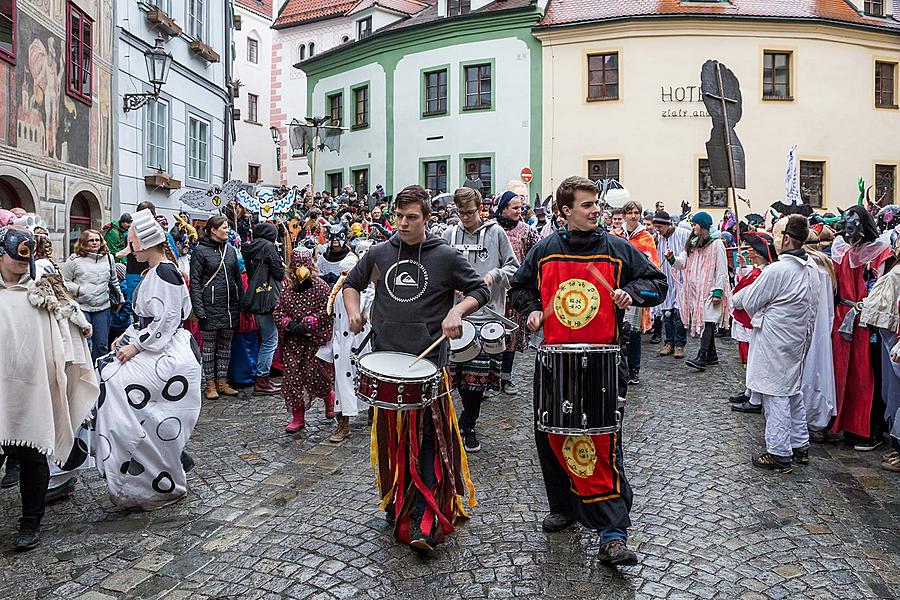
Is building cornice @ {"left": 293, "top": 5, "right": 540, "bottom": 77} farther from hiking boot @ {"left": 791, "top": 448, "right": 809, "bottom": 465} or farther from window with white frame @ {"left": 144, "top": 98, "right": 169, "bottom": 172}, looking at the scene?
hiking boot @ {"left": 791, "top": 448, "right": 809, "bottom": 465}

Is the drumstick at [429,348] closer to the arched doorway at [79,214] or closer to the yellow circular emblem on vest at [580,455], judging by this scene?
the yellow circular emblem on vest at [580,455]

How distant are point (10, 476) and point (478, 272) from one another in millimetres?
4006

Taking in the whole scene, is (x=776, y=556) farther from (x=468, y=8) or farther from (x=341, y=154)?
(x=341, y=154)

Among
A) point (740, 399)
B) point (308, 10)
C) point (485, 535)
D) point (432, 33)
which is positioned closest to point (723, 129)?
point (740, 399)

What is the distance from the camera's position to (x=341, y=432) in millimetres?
7227

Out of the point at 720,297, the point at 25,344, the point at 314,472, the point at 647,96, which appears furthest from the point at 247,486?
the point at 647,96

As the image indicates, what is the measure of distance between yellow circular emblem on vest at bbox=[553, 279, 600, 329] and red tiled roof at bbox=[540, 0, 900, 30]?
85.3 ft

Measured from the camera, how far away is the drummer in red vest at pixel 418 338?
4.64m

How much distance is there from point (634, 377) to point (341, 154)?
28089mm

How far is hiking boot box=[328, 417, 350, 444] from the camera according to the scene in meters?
7.14

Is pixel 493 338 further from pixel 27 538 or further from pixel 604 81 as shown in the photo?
pixel 604 81

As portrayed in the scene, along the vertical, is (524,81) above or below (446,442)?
above

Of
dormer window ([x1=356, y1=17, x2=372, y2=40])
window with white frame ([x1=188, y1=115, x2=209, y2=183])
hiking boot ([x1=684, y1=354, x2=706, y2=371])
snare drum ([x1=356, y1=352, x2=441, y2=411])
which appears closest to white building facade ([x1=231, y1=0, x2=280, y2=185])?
dormer window ([x1=356, y1=17, x2=372, y2=40])

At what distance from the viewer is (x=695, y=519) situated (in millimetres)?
5113
